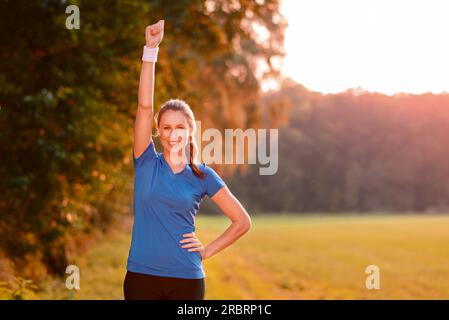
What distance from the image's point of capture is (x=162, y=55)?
469 inches

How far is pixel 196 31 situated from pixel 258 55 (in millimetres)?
6386

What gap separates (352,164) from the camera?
89562mm

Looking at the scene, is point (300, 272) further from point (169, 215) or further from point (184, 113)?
point (169, 215)

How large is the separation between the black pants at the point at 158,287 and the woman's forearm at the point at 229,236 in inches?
15.3

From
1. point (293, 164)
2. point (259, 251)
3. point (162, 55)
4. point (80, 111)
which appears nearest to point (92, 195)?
point (80, 111)

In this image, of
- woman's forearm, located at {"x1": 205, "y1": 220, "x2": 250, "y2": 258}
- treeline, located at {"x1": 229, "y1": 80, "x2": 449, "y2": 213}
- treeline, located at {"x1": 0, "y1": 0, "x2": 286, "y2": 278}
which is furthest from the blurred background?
treeline, located at {"x1": 229, "y1": 80, "x2": 449, "y2": 213}

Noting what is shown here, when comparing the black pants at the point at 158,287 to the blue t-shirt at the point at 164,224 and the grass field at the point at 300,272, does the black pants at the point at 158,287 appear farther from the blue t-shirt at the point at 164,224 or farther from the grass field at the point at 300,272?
the grass field at the point at 300,272

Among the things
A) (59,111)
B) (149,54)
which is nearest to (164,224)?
(149,54)

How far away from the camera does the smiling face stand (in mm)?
3492

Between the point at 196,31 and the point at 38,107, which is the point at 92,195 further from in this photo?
the point at 196,31

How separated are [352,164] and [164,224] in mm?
87800

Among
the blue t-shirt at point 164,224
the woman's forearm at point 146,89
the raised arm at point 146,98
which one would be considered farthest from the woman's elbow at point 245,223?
the woman's forearm at point 146,89

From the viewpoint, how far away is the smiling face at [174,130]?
11.5 ft

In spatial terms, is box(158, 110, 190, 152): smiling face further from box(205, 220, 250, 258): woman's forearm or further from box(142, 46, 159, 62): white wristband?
box(205, 220, 250, 258): woman's forearm
